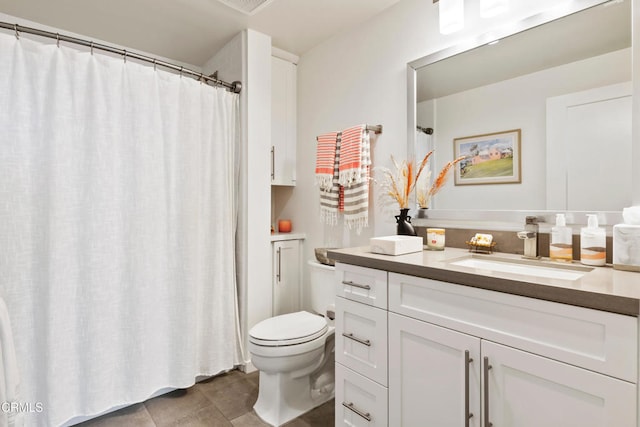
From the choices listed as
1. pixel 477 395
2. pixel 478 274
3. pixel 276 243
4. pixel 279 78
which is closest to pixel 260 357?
pixel 276 243

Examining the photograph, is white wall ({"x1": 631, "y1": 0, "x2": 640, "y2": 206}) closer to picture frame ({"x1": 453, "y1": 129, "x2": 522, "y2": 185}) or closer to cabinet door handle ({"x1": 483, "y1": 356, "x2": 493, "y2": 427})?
picture frame ({"x1": 453, "y1": 129, "x2": 522, "y2": 185})

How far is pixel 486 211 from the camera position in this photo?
1.54 metres

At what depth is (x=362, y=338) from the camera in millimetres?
1371

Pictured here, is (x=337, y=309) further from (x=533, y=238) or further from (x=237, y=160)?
(x=237, y=160)

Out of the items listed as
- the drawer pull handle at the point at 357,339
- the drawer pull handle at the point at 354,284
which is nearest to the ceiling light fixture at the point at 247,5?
the drawer pull handle at the point at 354,284

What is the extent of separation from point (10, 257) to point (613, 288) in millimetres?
2221

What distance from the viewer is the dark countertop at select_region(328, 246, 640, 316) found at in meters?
0.79

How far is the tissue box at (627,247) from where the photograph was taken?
103 centimetres

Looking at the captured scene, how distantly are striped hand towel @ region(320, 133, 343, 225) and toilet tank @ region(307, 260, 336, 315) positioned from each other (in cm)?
31

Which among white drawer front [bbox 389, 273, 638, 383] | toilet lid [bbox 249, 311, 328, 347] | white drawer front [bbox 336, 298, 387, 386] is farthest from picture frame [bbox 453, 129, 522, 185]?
toilet lid [bbox 249, 311, 328, 347]

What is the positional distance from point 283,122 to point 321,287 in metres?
1.29

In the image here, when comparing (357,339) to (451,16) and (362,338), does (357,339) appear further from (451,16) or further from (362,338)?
(451,16)

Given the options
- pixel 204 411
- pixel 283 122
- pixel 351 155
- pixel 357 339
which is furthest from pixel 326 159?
pixel 204 411

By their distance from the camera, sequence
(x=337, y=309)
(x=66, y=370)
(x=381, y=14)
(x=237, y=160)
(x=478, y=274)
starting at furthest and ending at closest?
(x=237, y=160) → (x=381, y=14) → (x=66, y=370) → (x=337, y=309) → (x=478, y=274)
